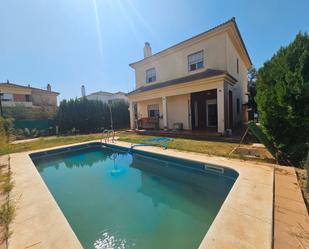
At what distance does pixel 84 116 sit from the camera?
19891mm

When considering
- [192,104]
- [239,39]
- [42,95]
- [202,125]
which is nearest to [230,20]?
[239,39]

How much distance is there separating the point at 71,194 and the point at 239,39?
14.9 metres

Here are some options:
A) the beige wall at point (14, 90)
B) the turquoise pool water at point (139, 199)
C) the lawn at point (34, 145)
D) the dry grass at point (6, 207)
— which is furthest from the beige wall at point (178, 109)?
the beige wall at point (14, 90)

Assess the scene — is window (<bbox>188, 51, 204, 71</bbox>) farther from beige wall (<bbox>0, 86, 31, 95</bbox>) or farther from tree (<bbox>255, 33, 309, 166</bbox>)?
beige wall (<bbox>0, 86, 31, 95</bbox>)

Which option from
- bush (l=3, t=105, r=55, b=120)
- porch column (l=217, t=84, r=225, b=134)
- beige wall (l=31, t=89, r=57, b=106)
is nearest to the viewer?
porch column (l=217, t=84, r=225, b=134)

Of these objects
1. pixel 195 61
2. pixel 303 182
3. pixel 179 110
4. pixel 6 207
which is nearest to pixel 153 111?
pixel 179 110

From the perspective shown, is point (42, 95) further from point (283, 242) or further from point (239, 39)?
point (283, 242)

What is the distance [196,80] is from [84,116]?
583 inches

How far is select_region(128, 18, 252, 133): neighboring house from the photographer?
10438 mm

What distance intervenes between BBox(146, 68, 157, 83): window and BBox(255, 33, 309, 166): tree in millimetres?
11090

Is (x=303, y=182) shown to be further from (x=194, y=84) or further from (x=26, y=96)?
(x=26, y=96)

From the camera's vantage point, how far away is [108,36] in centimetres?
1165

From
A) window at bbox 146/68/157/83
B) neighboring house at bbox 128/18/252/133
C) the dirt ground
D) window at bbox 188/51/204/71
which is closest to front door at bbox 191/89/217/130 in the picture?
neighboring house at bbox 128/18/252/133

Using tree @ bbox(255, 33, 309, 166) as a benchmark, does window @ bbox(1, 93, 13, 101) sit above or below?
above
